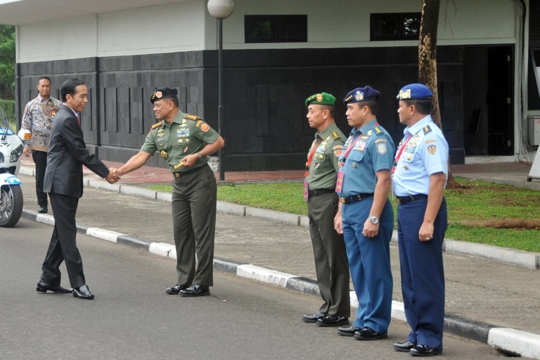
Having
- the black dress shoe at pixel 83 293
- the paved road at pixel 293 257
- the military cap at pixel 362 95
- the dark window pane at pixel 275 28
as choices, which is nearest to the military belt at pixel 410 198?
the military cap at pixel 362 95

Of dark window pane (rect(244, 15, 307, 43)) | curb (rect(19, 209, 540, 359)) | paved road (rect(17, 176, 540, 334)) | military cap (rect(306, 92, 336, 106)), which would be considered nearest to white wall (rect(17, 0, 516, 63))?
dark window pane (rect(244, 15, 307, 43))

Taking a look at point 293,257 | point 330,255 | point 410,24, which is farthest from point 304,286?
point 410,24

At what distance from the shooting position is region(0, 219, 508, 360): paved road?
22.2 ft

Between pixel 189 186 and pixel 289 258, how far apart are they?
87.7 inches

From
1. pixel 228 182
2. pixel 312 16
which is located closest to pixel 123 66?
pixel 312 16

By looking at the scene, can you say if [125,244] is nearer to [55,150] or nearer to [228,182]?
[55,150]

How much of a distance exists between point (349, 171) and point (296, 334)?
1336mm

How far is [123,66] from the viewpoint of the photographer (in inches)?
964

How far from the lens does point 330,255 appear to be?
7.53m

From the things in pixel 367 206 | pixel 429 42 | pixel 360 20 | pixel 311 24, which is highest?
pixel 360 20

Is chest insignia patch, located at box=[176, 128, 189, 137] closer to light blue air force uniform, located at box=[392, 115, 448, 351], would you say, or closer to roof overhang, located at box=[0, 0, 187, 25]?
light blue air force uniform, located at box=[392, 115, 448, 351]

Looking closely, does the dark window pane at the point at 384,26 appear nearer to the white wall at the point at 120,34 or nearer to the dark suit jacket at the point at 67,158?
the white wall at the point at 120,34

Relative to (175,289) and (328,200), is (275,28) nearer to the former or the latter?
(175,289)

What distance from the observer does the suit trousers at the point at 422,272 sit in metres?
6.51
